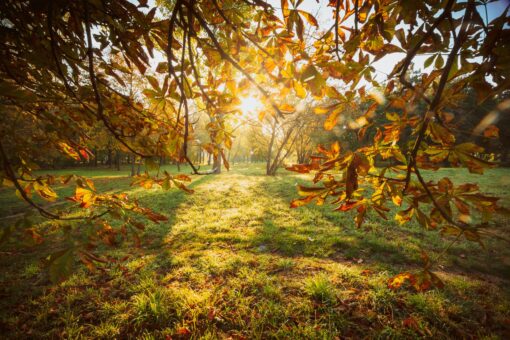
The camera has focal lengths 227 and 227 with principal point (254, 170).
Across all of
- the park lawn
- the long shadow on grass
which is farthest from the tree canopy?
the long shadow on grass

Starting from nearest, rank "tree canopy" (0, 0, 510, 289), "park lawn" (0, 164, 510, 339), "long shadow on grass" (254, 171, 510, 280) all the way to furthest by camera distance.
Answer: "tree canopy" (0, 0, 510, 289)
"park lawn" (0, 164, 510, 339)
"long shadow on grass" (254, 171, 510, 280)

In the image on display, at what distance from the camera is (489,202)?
959 mm

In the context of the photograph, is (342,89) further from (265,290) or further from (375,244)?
(375,244)

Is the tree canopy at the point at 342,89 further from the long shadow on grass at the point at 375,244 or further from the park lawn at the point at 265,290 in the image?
the long shadow on grass at the point at 375,244

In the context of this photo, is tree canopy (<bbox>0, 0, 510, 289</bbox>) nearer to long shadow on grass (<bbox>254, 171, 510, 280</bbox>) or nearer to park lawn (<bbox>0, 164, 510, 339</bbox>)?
park lawn (<bbox>0, 164, 510, 339</bbox>)

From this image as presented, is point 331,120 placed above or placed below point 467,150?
above

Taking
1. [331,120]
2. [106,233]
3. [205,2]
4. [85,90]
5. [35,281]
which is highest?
[205,2]

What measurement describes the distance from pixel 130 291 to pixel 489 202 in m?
3.56

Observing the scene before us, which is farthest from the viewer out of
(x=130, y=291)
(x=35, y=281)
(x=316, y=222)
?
(x=316, y=222)

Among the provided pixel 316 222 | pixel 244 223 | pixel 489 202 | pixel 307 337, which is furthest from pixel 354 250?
pixel 489 202

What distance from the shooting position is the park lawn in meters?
2.31

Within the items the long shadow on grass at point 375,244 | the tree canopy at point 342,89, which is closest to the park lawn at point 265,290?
the long shadow on grass at point 375,244

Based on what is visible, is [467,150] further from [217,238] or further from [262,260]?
[217,238]

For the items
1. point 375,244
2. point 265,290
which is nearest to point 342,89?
point 265,290
